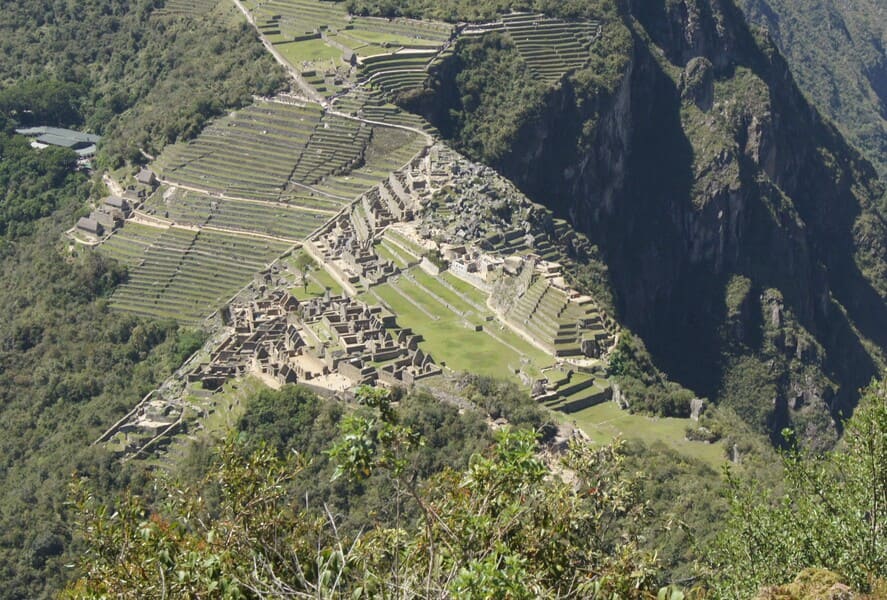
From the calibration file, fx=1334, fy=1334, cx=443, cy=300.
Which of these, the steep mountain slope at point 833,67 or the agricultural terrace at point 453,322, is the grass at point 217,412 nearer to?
the agricultural terrace at point 453,322

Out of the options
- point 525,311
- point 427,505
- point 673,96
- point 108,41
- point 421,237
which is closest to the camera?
point 427,505

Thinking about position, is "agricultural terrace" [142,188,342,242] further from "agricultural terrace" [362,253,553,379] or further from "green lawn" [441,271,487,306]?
"green lawn" [441,271,487,306]

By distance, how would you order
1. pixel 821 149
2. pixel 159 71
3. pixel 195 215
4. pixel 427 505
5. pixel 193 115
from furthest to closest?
pixel 821 149, pixel 159 71, pixel 193 115, pixel 195 215, pixel 427 505

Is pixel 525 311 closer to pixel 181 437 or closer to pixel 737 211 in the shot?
pixel 181 437

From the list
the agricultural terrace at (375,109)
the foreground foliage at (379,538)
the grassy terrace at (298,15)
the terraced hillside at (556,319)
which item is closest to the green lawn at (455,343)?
the terraced hillside at (556,319)

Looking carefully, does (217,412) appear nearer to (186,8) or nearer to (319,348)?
(319,348)

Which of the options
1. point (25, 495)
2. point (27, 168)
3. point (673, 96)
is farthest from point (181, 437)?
point (673, 96)

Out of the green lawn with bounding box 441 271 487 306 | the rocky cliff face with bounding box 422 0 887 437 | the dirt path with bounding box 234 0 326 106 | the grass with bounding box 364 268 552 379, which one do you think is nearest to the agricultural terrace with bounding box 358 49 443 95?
the dirt path with bounding box 234 0 326 106
